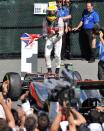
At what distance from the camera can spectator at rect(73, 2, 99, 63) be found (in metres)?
18.8

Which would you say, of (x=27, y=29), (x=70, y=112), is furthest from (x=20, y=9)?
(x=70, y=112)

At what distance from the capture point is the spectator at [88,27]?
1875cm

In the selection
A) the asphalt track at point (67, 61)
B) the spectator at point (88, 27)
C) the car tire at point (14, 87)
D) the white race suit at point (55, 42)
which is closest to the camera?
the car tire at point (14, 87)

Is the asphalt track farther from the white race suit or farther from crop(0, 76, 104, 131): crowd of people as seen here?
crop(0, 76, 104, 131): crowd of people

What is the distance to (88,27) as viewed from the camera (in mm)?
18938

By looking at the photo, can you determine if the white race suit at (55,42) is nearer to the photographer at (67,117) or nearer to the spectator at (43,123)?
the photographer at (67,117)

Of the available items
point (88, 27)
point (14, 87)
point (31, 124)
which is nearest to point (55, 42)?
point (88, 27)

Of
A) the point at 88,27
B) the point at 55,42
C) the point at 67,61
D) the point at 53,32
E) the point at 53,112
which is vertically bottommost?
the point at 67,61

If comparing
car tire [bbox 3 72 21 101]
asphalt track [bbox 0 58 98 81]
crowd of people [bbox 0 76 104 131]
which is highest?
crowd of people [bbox 0 76 104 131]

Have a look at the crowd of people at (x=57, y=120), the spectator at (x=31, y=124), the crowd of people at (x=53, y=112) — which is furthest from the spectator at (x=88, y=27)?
the spectator at (x=31, y=124)

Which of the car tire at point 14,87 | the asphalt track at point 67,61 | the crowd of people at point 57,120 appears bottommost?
the asphalt track at point 67,61

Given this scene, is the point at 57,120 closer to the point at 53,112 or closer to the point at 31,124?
the point at 31,124

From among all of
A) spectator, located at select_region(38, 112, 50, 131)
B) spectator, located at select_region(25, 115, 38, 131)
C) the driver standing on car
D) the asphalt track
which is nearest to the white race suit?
the driver standing on car

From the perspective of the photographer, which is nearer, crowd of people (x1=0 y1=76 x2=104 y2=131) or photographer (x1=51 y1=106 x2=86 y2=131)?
crowd of people (x1=0 y1=76 x2=104 y2=131)
